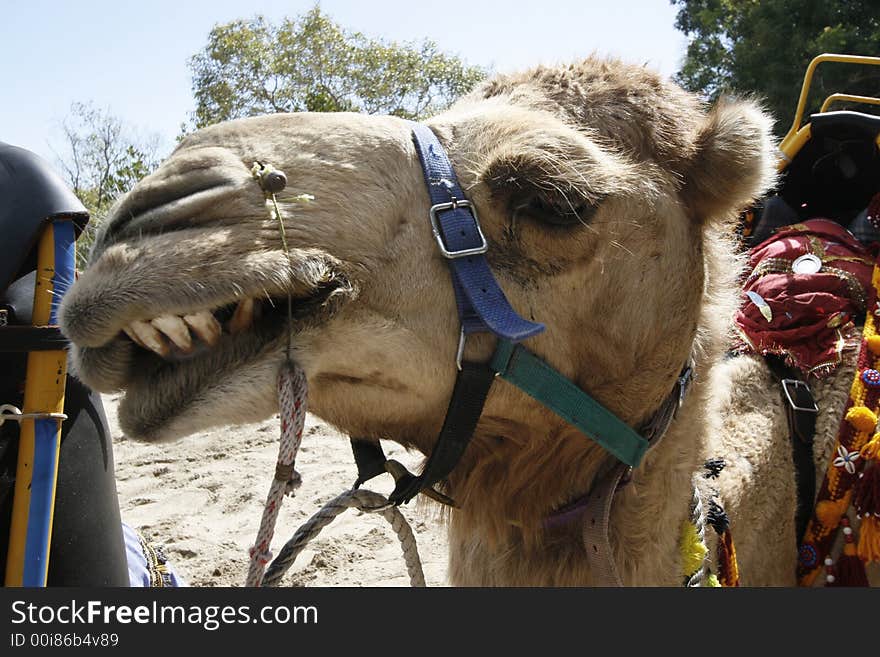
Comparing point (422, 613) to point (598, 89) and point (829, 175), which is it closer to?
point (598, 89)

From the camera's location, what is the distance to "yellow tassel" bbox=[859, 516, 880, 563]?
210 centimetres

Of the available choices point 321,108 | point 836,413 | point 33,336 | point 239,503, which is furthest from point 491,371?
point 321,108

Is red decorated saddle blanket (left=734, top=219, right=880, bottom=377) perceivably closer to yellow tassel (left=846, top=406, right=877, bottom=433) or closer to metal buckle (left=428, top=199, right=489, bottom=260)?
yellow tassel (left=846, top=406, right=877, bottom=433)

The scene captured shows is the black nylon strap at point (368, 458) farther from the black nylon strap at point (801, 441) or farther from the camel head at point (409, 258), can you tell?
the black nylon strap at point (801, 441)

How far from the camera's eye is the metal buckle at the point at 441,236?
4.94 feet

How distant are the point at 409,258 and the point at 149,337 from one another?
1.67 ft

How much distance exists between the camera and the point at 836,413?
2344 millimetres

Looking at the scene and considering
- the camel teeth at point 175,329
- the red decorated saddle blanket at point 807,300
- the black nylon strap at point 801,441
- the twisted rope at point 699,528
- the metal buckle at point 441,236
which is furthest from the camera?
the red decorated saddle blanket at point 807,300

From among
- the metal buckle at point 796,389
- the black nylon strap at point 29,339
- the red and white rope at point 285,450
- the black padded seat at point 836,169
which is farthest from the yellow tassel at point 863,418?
the black nylon strap at point 29,339

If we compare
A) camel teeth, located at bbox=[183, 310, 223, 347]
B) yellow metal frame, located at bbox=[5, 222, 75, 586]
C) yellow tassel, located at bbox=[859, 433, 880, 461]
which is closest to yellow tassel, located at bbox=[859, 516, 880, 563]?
→ yellow tassel, located at bbox=[859, 433, 880, 461]

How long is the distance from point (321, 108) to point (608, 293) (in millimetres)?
17056

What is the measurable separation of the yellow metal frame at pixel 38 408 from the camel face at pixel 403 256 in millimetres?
466

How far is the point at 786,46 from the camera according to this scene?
646 inches

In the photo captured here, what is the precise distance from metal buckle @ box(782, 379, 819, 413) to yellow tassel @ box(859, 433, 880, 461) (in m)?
0.18
